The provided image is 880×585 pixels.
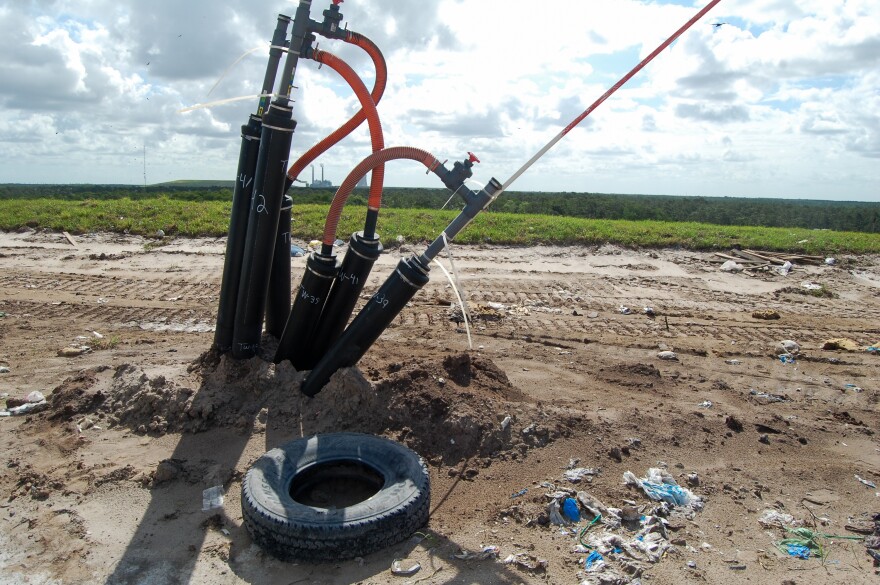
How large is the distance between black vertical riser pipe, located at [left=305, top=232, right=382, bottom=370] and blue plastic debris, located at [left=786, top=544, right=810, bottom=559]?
307 centimetres

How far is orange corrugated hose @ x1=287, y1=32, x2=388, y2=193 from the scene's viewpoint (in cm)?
458

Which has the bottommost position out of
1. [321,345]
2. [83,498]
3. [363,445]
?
[83,498]

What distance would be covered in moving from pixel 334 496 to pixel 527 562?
4.38 feet

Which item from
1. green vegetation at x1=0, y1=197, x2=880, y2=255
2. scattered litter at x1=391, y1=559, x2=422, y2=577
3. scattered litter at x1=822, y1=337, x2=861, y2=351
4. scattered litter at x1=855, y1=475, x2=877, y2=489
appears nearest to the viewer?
scattered litter at x1=391, y1=559, x2=422, y2=577

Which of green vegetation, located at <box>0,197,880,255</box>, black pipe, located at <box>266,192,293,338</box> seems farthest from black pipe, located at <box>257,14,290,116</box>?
green vegetation, located at <box>0,197,880,255</box>

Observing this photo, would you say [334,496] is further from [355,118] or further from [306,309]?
[355,118]

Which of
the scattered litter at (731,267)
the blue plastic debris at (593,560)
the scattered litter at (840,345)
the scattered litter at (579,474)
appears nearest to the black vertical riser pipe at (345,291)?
the scattered litter at (579,474)

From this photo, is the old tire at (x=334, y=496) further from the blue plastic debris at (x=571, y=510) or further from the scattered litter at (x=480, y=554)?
the blue plastic debris at (x=571, y=510)

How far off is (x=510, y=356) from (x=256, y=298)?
2.80 metres

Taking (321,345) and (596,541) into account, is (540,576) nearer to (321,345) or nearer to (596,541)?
(596,541)

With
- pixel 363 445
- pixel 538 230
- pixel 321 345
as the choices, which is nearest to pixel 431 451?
pixel 363 445

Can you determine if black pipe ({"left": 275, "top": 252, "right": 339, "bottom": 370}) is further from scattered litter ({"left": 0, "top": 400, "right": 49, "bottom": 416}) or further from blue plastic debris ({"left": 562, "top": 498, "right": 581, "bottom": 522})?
blue plastic debris ({"left": 562, "top": 498, "right": 581, "bottom": 522})

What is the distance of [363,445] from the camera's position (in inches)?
159

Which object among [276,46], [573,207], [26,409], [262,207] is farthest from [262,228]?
[573,207]
